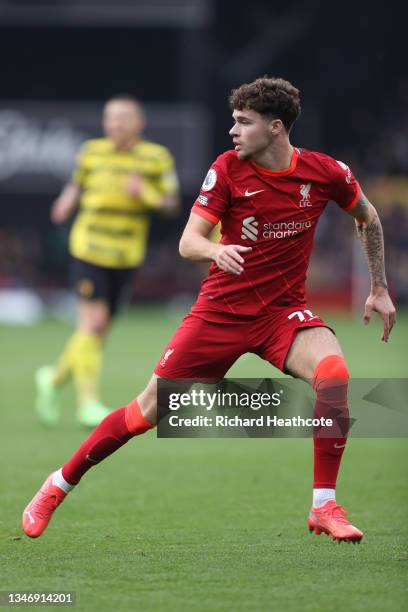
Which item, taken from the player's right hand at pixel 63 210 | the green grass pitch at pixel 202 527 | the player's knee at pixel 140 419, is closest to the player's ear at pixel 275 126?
the player's knee at pixel 140 419

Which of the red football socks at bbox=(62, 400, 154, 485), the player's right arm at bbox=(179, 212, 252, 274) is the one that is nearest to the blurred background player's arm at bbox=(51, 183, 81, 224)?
the red football socks at bbox=(62, 400, 154, 485)

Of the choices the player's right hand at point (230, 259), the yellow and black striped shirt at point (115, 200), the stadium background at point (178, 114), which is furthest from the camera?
the stadium background at point (178, 114)

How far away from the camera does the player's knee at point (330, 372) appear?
19.5ft

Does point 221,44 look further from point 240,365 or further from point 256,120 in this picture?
point 256,120

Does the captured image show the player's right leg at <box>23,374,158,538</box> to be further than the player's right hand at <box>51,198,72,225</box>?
No

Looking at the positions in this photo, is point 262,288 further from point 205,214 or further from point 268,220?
point 205,214

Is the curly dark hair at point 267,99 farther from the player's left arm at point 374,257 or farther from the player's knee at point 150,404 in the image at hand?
the player's knee at point 150,404

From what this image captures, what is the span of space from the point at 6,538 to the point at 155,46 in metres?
20.9

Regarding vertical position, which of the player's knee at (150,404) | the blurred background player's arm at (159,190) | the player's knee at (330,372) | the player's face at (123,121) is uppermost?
the player's face at (123,121)

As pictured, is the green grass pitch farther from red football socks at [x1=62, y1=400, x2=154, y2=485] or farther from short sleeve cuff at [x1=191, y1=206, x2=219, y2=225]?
short sleeve cuff at [x1=191, y1=206, x2=219, y2=225]

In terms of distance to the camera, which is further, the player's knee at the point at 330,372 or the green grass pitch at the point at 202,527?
the player's knee at the point at 330,372

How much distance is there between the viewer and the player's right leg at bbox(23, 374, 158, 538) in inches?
244

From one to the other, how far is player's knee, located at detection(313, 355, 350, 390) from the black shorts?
4930 mm

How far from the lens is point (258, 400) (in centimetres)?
621
